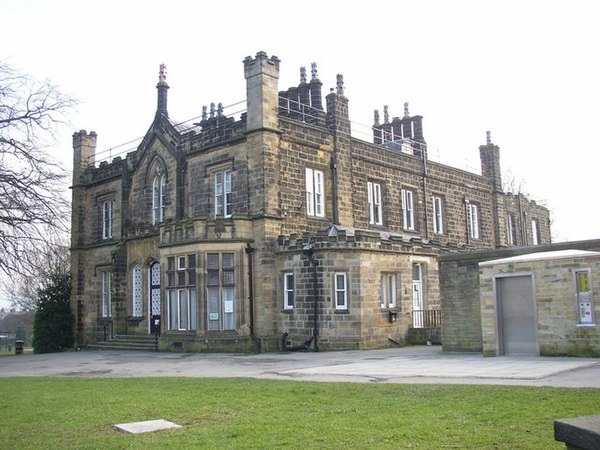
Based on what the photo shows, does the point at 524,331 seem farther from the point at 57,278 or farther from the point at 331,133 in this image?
the point at 57,278

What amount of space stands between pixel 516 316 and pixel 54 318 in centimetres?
2526

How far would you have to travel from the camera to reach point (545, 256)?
1750 centimetres

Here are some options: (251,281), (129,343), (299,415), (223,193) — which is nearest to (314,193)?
(223,193)

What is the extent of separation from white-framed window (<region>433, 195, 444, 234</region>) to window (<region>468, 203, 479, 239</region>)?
320 cm

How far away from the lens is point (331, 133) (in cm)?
2930

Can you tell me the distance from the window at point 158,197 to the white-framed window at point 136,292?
8.10 ft

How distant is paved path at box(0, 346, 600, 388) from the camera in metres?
13.0

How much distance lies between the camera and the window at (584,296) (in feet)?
54.8

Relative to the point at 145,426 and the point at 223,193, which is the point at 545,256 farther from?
the point at 223,193

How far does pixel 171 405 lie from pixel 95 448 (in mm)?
3090

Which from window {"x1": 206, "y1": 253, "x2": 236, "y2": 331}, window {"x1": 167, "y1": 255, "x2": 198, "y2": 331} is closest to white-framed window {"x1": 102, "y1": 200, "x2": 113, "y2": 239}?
window {"x1": 167, "y1": 255, "x2": 198, "y2": 331}

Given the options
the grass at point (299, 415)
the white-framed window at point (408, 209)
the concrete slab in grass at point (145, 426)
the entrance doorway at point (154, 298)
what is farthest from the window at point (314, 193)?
the concrete slab in grass at point (145, 426)

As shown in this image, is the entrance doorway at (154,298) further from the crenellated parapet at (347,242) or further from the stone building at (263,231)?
the crenellated parapet at (347,242)

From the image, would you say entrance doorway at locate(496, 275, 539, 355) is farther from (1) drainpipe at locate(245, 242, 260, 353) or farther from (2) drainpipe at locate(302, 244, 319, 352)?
(1) drainpipe at locate(245, 242, 260, 353)
